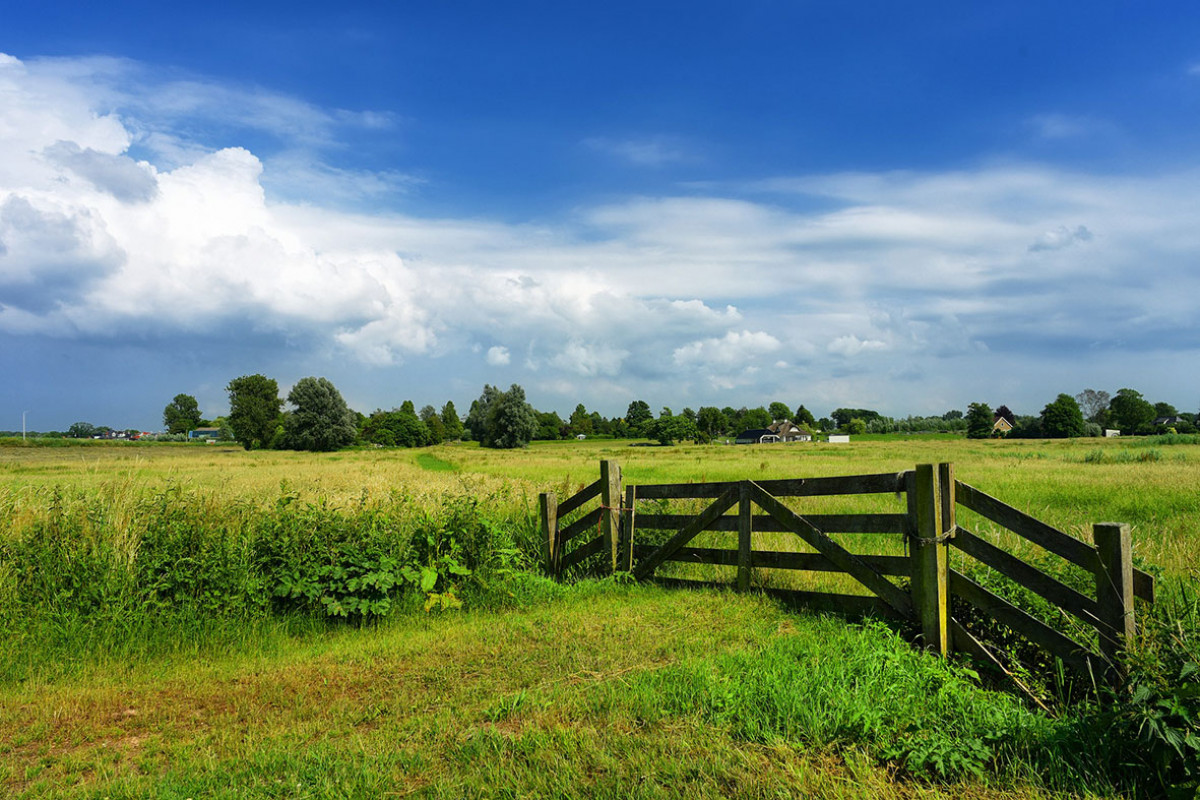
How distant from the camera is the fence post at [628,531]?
384 inches

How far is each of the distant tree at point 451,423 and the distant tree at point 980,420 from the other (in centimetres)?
9860

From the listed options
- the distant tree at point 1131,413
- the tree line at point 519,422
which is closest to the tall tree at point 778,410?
the tree line at point 519,422

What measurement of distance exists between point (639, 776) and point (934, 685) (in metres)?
2.69

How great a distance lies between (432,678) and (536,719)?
59.4 inches

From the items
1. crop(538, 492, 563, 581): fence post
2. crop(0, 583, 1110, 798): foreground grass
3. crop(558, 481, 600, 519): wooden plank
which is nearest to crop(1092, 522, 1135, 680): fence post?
crop(0, 583, 1110, 798): foreground grass

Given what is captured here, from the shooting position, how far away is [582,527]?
404 inches

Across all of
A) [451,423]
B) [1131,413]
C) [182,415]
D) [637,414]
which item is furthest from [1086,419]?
[182,415]

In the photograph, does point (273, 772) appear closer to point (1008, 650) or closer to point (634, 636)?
point (634, 636)

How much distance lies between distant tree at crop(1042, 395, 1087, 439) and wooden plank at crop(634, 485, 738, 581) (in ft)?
362

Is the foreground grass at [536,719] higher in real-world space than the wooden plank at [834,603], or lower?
lower

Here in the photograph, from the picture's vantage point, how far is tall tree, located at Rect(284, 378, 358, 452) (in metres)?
91.1

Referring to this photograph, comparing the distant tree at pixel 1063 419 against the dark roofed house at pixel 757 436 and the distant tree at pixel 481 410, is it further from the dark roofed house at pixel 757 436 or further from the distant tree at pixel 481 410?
the distant tree at pixel 481 410

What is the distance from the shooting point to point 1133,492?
19656 mm

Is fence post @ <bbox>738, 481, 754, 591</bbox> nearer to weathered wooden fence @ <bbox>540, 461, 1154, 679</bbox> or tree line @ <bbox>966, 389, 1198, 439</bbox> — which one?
weathered wooden fence @ <bbox>540, 461, 1154, 679</bbox>
